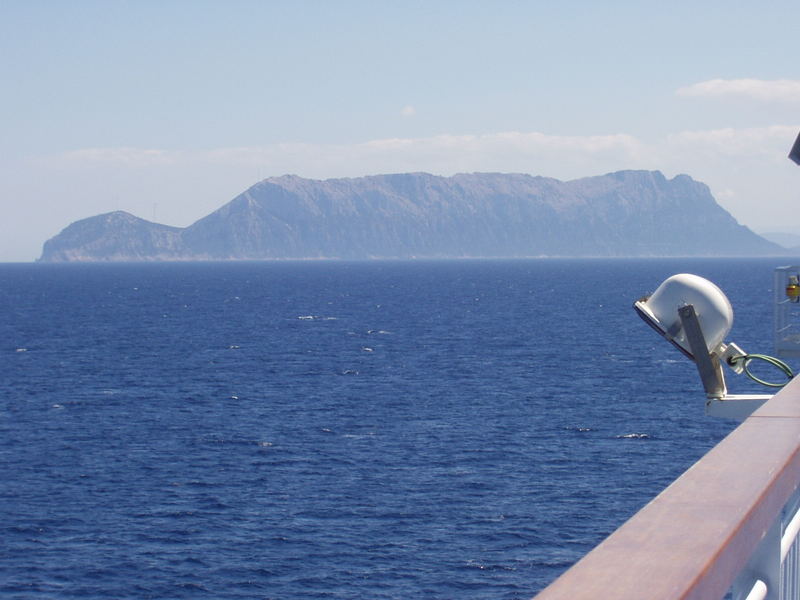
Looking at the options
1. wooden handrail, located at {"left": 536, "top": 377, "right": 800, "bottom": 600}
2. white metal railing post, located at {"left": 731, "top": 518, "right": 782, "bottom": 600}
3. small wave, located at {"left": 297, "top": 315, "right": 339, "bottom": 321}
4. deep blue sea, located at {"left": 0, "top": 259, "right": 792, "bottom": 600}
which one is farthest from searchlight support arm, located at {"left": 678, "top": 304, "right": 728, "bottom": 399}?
small wave, located at {"left": 297, "top": 315, "right": 339, "bottom": 321}

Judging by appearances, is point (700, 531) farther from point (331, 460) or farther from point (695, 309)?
point (331, 460)

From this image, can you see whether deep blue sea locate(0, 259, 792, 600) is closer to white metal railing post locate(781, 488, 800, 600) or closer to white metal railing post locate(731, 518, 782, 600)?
white metal railing post locate(781, 488, 800, 600)

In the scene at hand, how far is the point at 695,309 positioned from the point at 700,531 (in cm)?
1095

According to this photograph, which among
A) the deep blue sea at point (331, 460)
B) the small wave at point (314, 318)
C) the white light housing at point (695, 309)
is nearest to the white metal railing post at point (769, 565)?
the white light housing at point (695, 309)

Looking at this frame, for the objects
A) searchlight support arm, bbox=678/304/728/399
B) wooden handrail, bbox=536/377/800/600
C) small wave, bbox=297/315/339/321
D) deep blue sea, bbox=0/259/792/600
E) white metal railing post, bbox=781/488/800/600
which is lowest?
deep blue sea, bbox=0/259/792/600

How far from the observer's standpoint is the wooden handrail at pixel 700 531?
2.00 metres

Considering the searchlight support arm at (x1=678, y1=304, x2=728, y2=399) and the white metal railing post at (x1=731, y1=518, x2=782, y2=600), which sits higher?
the white metal railing post at (x1=731, y1=518, x2=782, y2=600)

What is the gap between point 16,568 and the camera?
35844 mm

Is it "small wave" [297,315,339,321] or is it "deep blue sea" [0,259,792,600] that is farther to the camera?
"small wave" [297,315,339,321]

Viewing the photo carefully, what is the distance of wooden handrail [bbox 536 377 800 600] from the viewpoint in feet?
6.57

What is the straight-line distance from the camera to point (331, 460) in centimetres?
5053

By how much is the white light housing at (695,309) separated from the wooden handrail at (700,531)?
32.1 feet

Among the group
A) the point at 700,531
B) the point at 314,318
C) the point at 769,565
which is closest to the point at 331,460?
the point at 769,565

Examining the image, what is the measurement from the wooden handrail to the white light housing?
9791 millimetres
